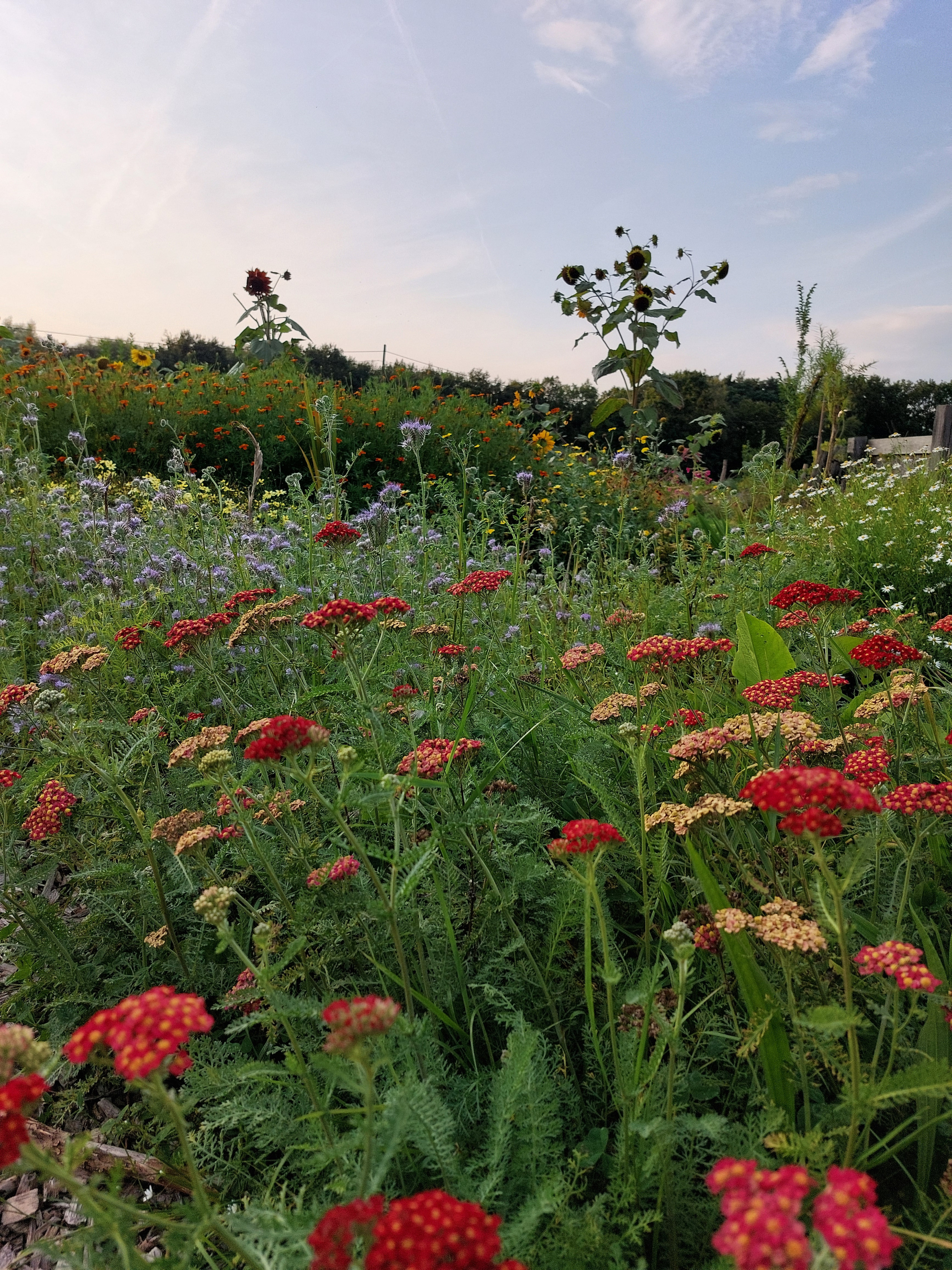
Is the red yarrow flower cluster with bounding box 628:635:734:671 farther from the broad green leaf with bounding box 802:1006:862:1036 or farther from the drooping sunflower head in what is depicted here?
the drooping sunflower head

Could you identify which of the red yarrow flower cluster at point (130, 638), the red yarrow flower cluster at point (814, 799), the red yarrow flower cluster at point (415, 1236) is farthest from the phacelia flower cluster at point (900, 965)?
the red yarrow flower cluster at point (130, 638)

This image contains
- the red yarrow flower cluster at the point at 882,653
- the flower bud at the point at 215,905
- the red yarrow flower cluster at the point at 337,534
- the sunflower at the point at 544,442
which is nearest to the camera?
the flower bud at the point at 215,905

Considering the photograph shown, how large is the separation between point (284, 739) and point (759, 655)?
1.70 metres

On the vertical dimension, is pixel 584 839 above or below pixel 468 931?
above

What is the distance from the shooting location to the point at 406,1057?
139cm

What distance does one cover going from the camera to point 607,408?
6.57 meters

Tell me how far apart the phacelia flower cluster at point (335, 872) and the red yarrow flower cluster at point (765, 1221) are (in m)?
0.95

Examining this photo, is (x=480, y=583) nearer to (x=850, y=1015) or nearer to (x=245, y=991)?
(x=245, y=991)

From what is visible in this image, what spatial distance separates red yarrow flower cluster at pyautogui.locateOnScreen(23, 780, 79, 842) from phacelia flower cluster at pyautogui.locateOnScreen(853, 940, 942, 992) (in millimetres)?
1783

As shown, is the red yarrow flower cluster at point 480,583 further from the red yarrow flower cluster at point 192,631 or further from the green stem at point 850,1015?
the green stem at point 850,1015

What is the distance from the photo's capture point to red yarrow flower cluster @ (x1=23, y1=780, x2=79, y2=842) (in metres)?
1.90

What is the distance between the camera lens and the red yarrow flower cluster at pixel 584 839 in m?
1.21

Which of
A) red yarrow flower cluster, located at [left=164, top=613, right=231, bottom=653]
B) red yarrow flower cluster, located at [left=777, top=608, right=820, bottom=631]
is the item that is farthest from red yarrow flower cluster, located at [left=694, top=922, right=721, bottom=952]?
red yarrow flower cluster, located at [left=164, top=613, right=231, bottom=653]

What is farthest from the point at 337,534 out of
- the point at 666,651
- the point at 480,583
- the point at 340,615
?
the point at 666,651
